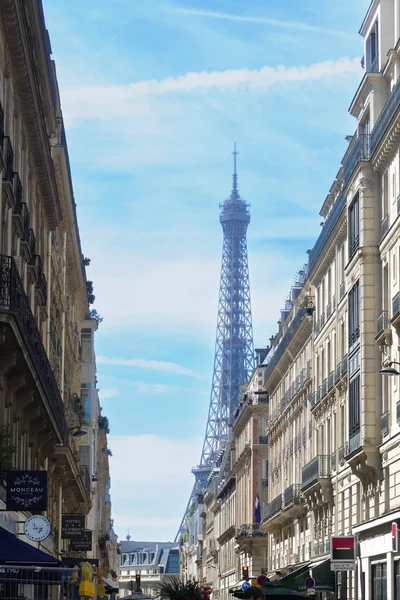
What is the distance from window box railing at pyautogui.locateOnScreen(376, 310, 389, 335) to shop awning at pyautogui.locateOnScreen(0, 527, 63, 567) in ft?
83.2

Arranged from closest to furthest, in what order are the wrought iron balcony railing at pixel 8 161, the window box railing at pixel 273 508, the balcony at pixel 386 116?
1. the wrought iron balcony railing at pixel 8 161
2. the balcony at pixel 386 116
3. the window box railing at pixel 273 508

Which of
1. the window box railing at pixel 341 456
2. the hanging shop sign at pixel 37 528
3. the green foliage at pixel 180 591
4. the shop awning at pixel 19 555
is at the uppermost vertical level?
the window box railing at pixel 341 456

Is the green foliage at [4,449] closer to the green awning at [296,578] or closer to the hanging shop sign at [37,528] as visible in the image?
the hanging shop sign at [37,528]

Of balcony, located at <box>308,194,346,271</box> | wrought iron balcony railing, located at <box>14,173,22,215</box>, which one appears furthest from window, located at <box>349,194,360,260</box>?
wrought iron balcony railing, located at <box>14,173,22,215</box>

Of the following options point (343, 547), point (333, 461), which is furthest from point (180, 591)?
point (333, 461)

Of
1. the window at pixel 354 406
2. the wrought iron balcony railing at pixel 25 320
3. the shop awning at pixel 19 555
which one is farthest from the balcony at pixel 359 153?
the shop awning at pixel 19 555

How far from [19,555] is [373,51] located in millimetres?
36237

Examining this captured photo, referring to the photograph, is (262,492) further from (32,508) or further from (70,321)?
(32,508)

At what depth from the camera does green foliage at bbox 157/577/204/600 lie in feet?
142

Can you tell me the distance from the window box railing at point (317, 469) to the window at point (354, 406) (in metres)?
10.1

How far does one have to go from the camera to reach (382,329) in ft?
169

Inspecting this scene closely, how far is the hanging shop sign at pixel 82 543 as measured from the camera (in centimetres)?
6134

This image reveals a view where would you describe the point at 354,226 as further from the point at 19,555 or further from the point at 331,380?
the point at 19,555

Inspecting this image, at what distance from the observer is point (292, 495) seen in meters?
78.7
